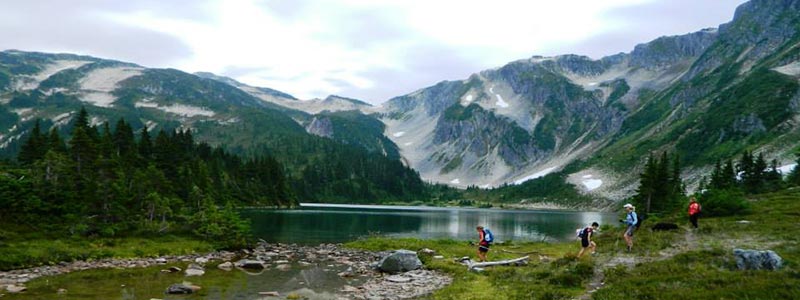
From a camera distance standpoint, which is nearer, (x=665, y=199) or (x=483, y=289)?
(x=483, y=289)

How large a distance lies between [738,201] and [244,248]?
5355 cm

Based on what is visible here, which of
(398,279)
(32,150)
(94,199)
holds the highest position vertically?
(32,150)

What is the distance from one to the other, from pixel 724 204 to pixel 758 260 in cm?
3747

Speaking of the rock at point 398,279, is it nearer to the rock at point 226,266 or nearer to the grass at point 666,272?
A: the grass at point 666,272

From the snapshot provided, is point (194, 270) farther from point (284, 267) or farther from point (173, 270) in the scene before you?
point (284, 267)

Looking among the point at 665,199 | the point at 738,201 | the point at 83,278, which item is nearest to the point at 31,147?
the point at 83,278

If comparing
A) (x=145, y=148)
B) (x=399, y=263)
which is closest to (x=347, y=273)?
(x=399, y=263)

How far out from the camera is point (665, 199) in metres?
86.2

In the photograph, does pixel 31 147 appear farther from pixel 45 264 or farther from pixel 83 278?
pixel 83 278

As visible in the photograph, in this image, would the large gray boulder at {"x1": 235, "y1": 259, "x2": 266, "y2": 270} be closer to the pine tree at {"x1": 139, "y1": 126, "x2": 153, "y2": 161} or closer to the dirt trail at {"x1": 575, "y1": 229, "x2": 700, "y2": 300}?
the dirt trail at {"x1": 575, "y1": 229, "x2": 700, "y2": 300}

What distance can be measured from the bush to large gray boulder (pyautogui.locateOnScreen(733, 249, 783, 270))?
118 feet

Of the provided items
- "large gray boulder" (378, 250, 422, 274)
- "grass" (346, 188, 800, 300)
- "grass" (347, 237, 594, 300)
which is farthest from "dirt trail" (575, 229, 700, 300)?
"large gray boulder" (378, 250, 422, 274)

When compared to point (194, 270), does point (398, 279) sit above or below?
above

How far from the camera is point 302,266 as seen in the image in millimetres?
41844
